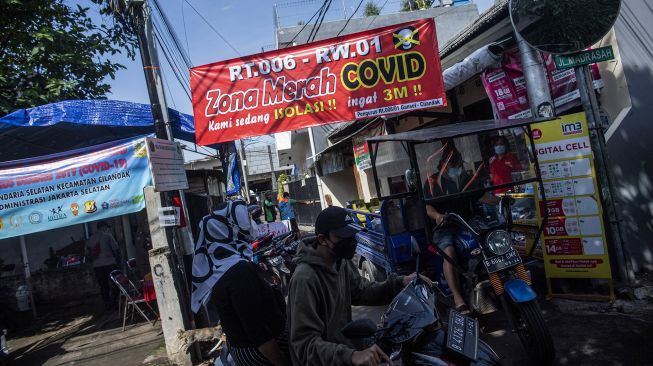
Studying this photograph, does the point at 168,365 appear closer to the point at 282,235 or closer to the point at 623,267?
the point at 282,235

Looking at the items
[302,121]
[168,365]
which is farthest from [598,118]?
[168,365]

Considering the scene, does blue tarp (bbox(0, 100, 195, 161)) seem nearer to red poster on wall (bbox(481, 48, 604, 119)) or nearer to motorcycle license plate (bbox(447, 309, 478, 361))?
red poster on wall (bbox(481, 48, 604, 119))

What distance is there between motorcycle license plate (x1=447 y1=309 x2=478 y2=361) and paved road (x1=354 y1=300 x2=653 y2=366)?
169 cm

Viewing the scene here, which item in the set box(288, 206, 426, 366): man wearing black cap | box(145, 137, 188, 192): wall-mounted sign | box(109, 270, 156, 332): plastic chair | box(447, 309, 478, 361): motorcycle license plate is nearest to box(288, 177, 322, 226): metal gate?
box(109, 270, 156, 332): plastic chair

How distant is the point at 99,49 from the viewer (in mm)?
9766

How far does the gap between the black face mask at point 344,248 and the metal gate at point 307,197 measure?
1630 cm

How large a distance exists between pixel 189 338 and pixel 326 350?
11.9 ft

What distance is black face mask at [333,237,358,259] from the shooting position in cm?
210

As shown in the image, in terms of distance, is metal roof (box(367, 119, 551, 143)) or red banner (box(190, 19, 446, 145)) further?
red banner (box(190, 19, 446, 145))

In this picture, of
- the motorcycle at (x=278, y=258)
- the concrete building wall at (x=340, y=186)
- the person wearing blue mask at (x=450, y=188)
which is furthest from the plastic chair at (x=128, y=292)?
the concrete building wall at (x=340, y=186)

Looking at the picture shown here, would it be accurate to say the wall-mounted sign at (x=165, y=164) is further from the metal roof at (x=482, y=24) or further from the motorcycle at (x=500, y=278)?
the metal roof at (x=482, y=24)

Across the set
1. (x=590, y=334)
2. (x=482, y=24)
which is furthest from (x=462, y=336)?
(x=482, y=24)

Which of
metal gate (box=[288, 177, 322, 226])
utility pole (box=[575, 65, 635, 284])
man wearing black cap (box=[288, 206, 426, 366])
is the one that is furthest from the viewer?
metal gate (box=[288, 177, 322, 226])

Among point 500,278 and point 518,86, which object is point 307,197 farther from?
point 500,278
